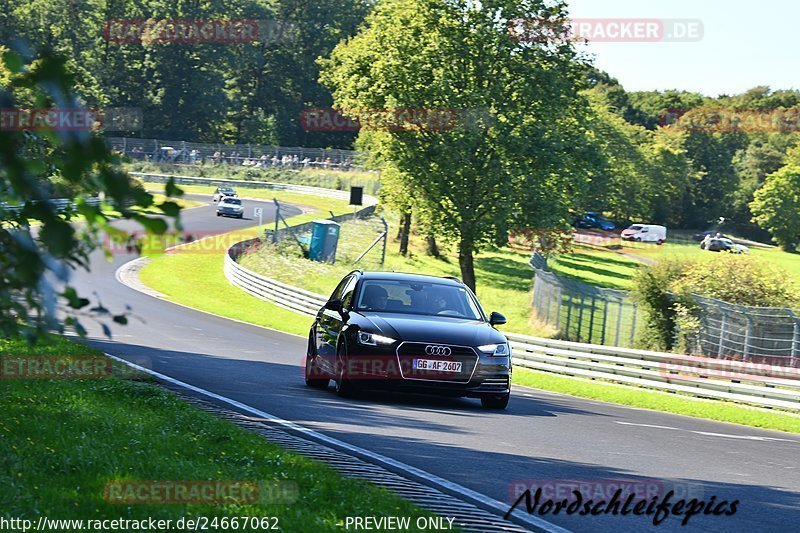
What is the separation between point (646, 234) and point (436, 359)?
340ft

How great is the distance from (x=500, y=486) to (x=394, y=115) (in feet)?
97.8

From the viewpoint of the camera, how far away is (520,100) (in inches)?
1480

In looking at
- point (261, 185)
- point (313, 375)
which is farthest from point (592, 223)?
point (313, 375)

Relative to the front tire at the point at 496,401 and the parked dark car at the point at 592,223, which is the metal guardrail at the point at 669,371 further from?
the parked dark car at the point at 592,223

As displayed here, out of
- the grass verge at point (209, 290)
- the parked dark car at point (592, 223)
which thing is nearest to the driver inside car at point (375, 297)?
the grass verge at point (209, 290)

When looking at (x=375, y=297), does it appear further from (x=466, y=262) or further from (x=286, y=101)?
(x=286, y=101)

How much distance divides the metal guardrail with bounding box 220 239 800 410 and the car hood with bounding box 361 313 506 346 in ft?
34.8

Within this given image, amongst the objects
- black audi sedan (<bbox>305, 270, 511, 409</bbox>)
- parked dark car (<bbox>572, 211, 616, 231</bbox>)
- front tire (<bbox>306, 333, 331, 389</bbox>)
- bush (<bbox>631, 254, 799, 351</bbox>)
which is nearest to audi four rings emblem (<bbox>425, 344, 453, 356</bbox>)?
black audi sedan (<bbox>305, 270, 511, 409</bbox>)

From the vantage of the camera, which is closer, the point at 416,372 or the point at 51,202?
the point at 51,202

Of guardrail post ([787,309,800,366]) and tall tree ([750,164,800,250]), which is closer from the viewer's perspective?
guardrail post ([787,309,800,366])

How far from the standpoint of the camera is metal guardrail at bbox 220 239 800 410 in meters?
23.0

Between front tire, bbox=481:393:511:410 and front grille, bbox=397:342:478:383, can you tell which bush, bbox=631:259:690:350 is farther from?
front grille, bbox=397:342:478:383

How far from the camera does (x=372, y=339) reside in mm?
13414

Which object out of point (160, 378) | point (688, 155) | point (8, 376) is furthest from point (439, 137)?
point (688, 155)
